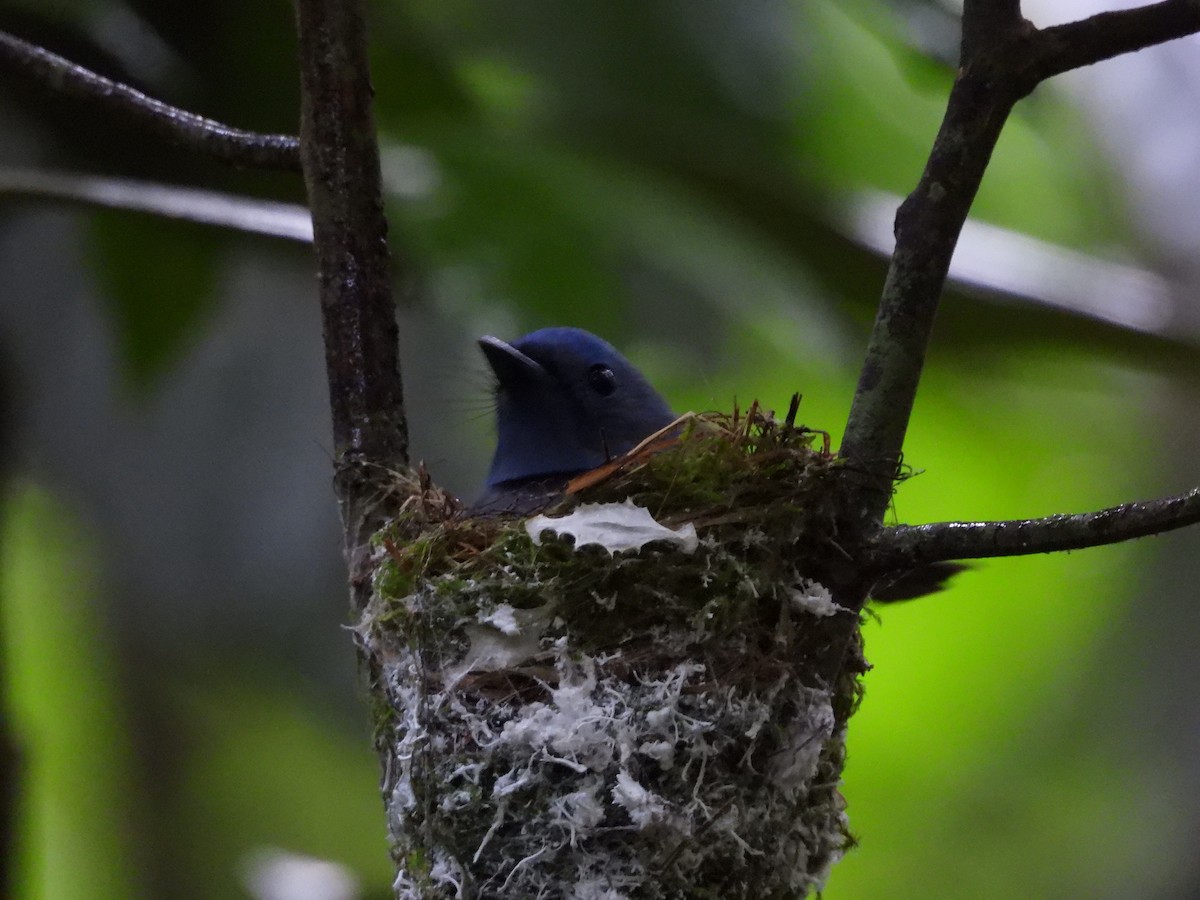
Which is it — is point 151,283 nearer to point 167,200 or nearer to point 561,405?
point 167,200

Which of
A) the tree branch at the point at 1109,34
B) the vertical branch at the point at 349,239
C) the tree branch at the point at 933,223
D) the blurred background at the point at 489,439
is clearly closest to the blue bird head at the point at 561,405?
the vertical branch at the point at 349,239

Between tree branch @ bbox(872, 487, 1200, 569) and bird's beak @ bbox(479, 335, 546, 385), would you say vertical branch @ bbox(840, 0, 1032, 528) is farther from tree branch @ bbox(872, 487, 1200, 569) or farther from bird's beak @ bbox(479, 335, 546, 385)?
bird's beak @ bbox(479, 335, 546, 385)

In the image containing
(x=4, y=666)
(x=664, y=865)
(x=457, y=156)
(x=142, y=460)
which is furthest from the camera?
(x=142, y=460)

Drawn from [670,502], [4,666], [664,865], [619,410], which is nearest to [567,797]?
[664,865]

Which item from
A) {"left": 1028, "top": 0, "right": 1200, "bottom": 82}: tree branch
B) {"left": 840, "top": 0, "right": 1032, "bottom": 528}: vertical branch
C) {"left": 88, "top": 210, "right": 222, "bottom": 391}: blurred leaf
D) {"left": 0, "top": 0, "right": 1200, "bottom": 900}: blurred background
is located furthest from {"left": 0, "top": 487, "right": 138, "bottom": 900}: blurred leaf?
{"left": 1028, "top": 0, "right": 1200, "bottom": 82}: tree branch

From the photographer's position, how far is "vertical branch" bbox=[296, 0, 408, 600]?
1508 millimetres

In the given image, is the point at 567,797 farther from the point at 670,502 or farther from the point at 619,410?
the point at 619,410

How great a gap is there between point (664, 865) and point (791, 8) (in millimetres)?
2672

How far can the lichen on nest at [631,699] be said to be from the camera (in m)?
1.17

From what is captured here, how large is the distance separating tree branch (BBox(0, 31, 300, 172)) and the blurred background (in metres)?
1.28

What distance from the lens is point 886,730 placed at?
3.12m

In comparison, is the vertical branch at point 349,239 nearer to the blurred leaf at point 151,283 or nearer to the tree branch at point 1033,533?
the tree branch at point 1033,533

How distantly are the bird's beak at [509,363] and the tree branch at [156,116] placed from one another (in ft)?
1.40

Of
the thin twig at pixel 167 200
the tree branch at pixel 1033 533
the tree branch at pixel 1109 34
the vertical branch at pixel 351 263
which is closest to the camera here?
the tree branch at pixel 1033 533
